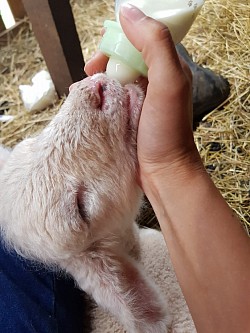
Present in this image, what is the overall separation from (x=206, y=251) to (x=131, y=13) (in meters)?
0.50

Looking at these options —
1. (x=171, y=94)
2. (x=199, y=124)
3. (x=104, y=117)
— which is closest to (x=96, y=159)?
(x=104, y=117)

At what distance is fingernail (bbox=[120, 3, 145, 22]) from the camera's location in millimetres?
1029

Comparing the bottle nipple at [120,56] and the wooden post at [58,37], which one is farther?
the wooden post at [58,37]

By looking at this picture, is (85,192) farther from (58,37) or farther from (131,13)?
(58,37)

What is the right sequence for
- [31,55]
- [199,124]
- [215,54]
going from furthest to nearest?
[31,55], [215,54], [199,124]

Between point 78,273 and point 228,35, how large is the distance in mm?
1615

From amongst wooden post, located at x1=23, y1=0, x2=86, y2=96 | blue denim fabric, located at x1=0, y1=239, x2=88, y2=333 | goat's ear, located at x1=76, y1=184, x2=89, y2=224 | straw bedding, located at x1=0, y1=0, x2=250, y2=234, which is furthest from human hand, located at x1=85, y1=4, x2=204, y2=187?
wooden post, located at x1=23, y1=0, x2=86, y2=96

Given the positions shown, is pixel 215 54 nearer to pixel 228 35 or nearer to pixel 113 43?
pixel 228 35

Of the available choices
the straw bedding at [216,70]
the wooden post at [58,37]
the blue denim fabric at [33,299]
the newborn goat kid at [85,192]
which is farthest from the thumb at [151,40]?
the wooden post at [58,37]

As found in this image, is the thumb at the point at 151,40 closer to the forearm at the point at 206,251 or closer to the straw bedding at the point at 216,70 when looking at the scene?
the forearm at the point at 206,251

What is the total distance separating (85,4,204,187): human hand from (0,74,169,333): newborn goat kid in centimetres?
6

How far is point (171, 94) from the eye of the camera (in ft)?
3.56

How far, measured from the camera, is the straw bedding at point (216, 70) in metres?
1.95

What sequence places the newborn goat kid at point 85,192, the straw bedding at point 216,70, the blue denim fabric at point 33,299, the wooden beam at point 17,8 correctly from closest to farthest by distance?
the newborn goat kid at point 85,192 → the blue denim fabric at point 33,299 → the straw bedding at point 216,70 → the wooden beam at point 17,8
